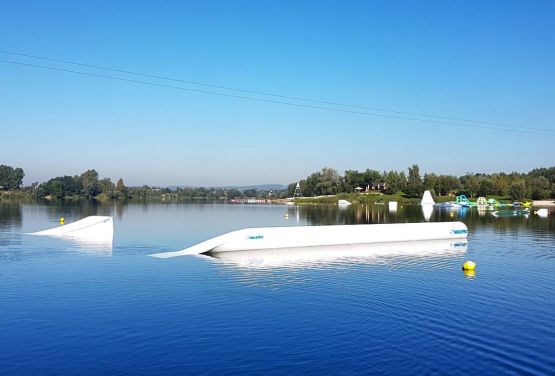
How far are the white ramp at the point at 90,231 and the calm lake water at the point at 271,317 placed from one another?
580 inches

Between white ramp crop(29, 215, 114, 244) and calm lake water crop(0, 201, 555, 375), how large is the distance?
1473 cm

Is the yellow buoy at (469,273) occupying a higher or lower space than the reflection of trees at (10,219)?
lower

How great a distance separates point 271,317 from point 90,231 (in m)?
A: 41.9

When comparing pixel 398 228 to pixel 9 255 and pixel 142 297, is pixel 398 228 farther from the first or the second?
pixel 9 255

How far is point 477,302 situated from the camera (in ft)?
86.8

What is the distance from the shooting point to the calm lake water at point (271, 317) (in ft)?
55.4

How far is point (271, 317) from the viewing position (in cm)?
A: 2261

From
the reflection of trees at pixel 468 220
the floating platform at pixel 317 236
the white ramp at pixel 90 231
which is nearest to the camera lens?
the floating platform at pixel 317 236

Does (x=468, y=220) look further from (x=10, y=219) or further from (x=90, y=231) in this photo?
(x=10, y=219)

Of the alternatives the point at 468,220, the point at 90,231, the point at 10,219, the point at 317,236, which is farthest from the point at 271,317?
the point at 468,220

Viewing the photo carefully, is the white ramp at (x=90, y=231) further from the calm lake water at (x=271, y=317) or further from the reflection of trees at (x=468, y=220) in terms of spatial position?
the reflection of trees at (x=468, y=220)

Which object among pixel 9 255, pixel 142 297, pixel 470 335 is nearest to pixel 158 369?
pixel 142 297

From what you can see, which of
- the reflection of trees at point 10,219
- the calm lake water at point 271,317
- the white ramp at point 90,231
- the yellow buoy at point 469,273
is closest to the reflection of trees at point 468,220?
the yellow buoy at point 469,273

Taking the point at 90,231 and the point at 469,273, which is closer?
the point at 469,273
